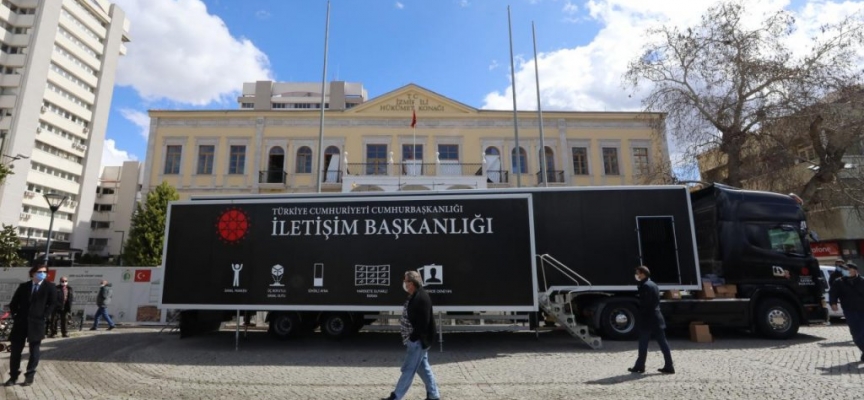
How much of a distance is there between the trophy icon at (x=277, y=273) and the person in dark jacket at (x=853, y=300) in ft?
34.1

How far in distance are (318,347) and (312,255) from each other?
6.45 ft

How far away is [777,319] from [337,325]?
9772 millimetres

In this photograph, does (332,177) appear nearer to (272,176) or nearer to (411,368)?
(272,176)

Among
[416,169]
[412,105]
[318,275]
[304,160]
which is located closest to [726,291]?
[318,275]

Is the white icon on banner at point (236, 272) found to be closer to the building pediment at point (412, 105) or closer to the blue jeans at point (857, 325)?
the blue jeans at point (857, 325)

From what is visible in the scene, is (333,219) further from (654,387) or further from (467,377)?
(654,387)

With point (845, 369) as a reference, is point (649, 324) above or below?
above

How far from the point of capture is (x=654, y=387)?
19.8ft

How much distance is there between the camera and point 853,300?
7641 millimetres

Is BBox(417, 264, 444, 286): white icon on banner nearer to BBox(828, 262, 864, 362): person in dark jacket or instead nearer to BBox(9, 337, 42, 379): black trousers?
BBox(9, 337, 42, 379): black trousers

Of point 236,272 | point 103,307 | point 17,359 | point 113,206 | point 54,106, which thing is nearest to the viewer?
point 17,359

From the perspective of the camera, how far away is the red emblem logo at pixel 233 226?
9.52 metres

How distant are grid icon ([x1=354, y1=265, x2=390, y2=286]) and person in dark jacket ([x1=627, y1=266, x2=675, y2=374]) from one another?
4638mm

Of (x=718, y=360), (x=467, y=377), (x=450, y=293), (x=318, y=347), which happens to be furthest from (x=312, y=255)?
(x=718, y=360)
